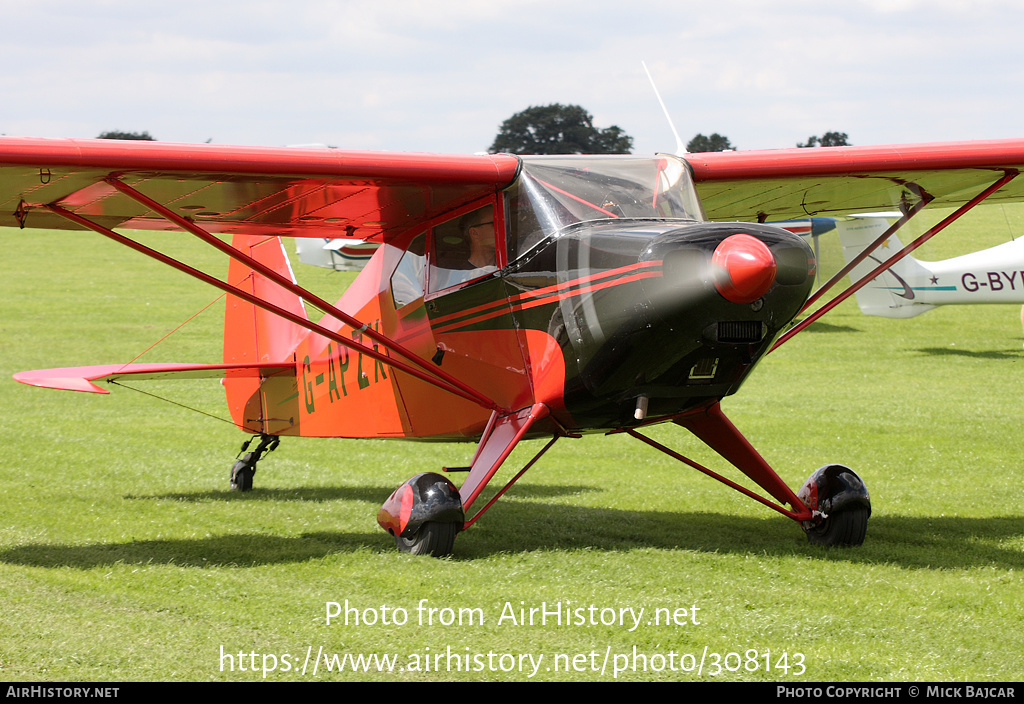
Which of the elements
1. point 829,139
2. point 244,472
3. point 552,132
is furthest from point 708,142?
point 244,472

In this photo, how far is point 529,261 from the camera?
6.59m

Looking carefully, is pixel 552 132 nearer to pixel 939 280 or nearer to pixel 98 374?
pixel 939 280

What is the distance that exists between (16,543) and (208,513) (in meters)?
1.80

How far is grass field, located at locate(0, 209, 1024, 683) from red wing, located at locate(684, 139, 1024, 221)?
2711mm

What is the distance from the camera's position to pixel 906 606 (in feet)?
18.4

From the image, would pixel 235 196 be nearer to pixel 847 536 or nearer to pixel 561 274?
pixel 561 274

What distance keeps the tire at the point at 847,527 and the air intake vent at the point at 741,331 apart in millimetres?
2095

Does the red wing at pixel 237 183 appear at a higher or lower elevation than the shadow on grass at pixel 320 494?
higher

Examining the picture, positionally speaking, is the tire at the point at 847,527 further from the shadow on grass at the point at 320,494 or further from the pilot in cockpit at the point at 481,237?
the shadow on grass at the point at 320,494

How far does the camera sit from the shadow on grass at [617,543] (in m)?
6.77

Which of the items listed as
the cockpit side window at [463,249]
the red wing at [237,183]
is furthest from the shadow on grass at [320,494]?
the cockpit side window at [463,249]

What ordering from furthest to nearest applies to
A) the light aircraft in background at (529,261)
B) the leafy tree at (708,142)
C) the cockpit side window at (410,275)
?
the leafy tree at (708,142) → the cockpit side window at (410,275) → the light aircraft in background at (529,261)

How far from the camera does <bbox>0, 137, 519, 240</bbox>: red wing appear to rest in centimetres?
607
